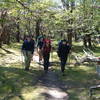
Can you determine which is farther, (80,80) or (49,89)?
(80,80)

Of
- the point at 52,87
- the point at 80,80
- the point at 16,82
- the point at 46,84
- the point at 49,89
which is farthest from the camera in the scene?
the point at 80,80

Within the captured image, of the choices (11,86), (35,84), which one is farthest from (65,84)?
(11,86)

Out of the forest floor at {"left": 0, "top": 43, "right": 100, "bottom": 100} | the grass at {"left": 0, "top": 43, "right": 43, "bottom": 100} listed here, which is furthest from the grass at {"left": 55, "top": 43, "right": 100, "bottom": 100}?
the grass at {"left": 0, "top": 43, "right": 43, "bottom": 100}

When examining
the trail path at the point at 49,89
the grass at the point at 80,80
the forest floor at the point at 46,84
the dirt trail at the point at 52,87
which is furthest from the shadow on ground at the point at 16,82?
the grass at the point at 80,80

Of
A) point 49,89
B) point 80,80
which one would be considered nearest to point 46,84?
point 49,89

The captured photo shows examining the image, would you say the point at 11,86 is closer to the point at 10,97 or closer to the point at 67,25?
the point at 10,97

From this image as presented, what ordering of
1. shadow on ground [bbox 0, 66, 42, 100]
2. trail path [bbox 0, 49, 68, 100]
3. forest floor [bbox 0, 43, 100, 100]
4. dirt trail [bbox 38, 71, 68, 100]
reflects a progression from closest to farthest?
trail path [bbox 0, 49, 68, 100]
dirt trail [bbox 38, 71, 68, 100]
forest floor [bbox 0, 43, 100, 100]
shadow on ground [bbox 0, 66, 42, 100]

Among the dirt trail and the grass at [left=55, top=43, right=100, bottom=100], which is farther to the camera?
the grass at [left=55, top=43, right=100, bottom=100]

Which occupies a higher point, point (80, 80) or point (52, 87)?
point (52, 87)

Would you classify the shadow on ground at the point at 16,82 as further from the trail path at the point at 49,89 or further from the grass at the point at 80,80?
the grass at the point at 80,80

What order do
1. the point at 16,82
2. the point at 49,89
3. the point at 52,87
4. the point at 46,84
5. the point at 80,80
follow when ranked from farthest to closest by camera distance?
1. the point at 80,80
2. the point at 16,82
3. the point at 46,84
4. the point at 52,87
5. the point at 49,89

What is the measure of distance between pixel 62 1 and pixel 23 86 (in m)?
19.3

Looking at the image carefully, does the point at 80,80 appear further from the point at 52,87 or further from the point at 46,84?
the point at 52,87

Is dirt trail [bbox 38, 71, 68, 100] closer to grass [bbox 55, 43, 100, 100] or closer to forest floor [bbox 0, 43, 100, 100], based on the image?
forest floor [bbox 0, 43, 100, 100]
